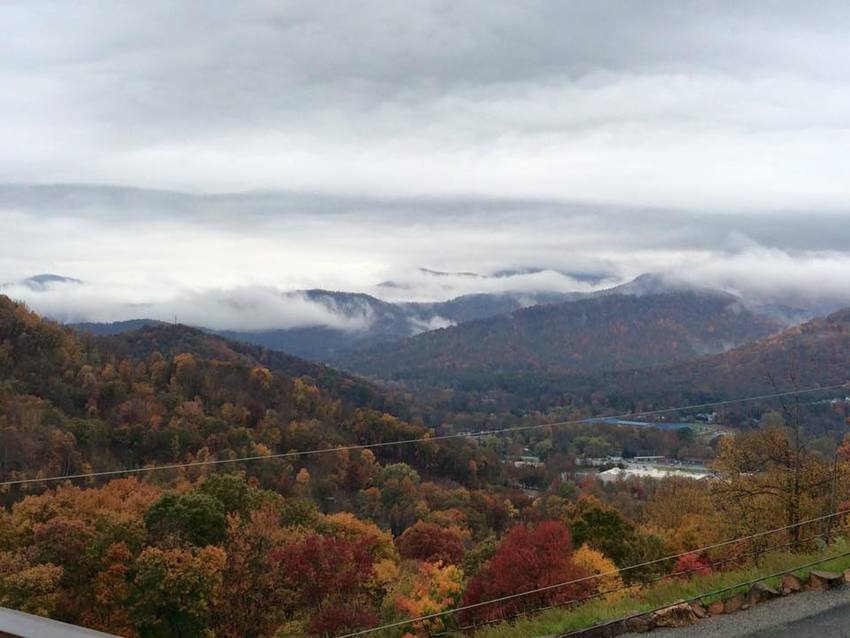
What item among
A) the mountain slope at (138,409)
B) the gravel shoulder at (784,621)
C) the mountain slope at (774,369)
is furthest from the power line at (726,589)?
the mountain slope at (774,369)

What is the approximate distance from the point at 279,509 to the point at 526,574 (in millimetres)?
21071

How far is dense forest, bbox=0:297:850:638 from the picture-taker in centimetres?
2377

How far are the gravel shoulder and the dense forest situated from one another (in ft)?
14.1

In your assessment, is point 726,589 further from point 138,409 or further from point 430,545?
A: point 138,409

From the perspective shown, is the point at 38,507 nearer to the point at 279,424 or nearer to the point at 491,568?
the point at 491,568

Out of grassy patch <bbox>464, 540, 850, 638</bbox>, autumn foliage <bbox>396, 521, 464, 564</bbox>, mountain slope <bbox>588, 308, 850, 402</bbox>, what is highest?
grassy patch <bbox>464, 540, 850, 638</bbox>

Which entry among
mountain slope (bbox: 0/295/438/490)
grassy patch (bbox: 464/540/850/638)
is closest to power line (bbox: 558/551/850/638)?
grassy patch (bbox: 464/540/850/638)

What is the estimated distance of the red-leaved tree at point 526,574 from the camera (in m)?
19.8

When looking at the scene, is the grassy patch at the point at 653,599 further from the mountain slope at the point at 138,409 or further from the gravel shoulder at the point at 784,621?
the mountain slope at the point at 138,409

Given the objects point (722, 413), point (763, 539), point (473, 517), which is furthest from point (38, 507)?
point (722, 413)

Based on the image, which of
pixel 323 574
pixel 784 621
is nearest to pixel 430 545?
pixel 323 574

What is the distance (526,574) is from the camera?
74.7ft

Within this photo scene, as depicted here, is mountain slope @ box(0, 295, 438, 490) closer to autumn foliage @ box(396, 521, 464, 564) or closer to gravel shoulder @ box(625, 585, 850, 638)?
autumn foliage @ box(396, 521, 464, 564)

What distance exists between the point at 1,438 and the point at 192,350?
247ft
